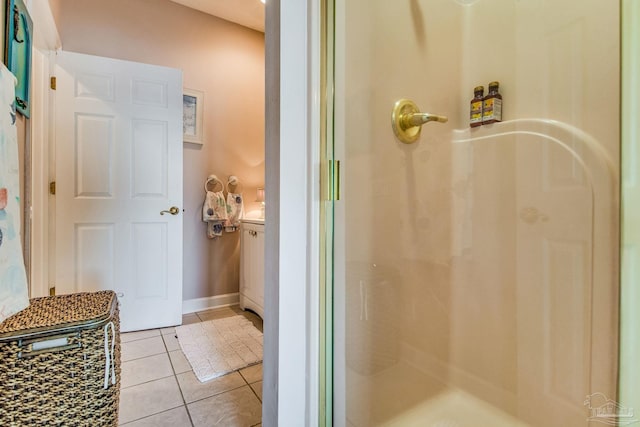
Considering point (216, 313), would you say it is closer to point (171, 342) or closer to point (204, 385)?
point (171, 342)

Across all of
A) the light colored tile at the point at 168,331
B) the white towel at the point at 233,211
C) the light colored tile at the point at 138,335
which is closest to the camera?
the light colored tile at the point at 138,335

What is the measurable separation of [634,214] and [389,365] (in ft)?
2.97

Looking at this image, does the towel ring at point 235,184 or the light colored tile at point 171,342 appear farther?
the towel ring at point 235,184

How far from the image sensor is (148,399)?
1430 mm

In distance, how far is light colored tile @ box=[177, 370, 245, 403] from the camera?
1.47m

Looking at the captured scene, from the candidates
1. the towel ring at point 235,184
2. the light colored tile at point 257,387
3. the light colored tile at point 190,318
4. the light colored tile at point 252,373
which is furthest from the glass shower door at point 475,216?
the towel ring at point 235,184

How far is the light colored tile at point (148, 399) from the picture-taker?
4.39 feet

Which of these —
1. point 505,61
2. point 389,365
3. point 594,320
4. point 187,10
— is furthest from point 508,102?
point 187,10

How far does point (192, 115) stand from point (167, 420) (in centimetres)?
226

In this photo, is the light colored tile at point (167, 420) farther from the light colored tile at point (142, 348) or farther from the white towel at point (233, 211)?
the white towel at point (233, 211)

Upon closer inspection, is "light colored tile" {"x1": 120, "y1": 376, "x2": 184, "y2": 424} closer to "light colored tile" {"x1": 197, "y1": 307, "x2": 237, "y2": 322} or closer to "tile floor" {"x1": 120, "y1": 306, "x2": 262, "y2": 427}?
"tile floor" {"x1": 120, "y1": 306, "x2": 262, "y2": 427}

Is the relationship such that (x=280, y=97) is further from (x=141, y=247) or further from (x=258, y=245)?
Answer: (x=141, y=247)

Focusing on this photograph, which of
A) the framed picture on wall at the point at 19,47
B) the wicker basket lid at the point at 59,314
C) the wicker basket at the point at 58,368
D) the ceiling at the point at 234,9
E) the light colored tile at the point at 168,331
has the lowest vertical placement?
the light colored tile at the point at 168,331

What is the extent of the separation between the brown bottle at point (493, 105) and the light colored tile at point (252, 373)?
67.2 inches
